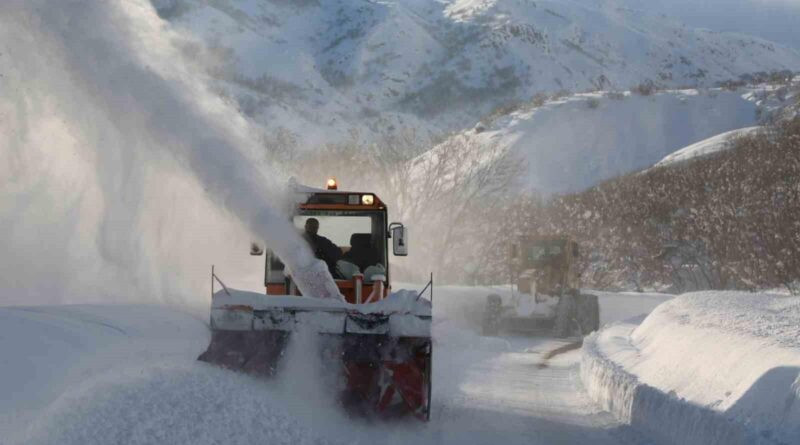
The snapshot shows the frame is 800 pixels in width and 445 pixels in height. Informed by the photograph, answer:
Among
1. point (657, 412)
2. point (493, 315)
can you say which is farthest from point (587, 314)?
point (657, 412)

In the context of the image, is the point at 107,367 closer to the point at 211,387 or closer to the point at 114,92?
the point at 211,387

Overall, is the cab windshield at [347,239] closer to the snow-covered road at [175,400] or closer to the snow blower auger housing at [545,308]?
the snow-covered road at [175,400]

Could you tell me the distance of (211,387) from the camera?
9.43 metres

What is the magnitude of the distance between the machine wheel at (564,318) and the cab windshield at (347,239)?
53.1ft

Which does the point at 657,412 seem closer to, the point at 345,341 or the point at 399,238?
the point at 345,341

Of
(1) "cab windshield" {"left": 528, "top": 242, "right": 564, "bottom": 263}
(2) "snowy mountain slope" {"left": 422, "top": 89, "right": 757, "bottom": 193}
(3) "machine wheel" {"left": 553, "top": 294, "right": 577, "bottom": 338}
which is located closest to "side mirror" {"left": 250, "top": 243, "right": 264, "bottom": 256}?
(3) "machine wheel" {"left": 553, "top": 294, "right": 577, "bottom": 338}

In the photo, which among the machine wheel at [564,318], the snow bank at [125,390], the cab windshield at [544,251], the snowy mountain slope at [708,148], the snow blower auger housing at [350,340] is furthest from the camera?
the snowy mountain slope at [708,148]

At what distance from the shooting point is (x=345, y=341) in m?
10.5

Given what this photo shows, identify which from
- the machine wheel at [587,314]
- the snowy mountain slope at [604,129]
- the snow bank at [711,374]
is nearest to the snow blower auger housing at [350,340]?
the snow bank at [711,374]

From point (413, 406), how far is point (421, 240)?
45.1 metres

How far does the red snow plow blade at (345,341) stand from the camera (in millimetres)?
10445

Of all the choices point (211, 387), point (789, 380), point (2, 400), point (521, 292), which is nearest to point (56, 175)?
point (211, 387)

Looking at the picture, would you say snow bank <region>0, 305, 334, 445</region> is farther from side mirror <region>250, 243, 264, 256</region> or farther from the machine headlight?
the machine headlight

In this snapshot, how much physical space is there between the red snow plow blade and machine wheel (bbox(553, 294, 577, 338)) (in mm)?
18254
